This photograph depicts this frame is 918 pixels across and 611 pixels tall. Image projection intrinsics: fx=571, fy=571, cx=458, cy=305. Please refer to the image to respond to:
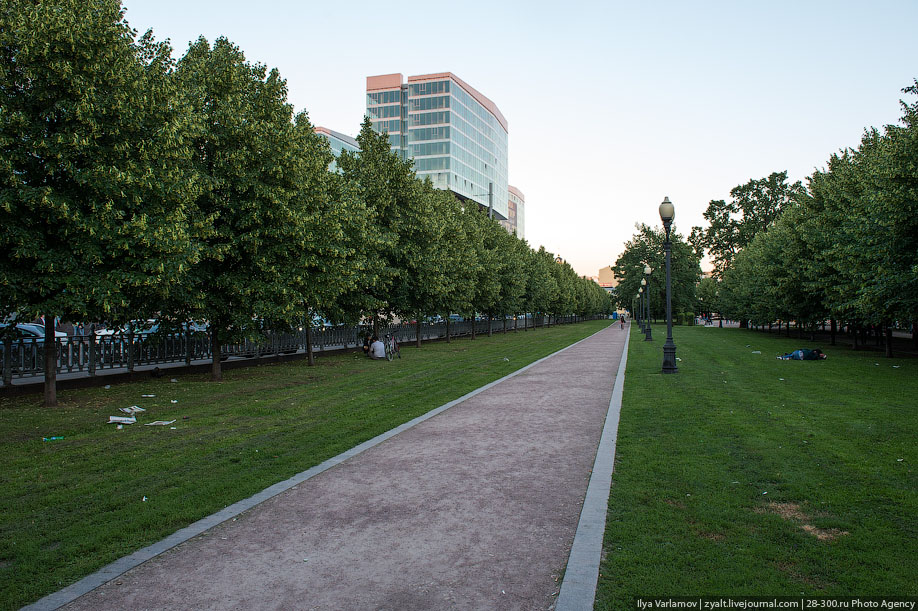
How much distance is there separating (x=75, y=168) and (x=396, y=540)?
403 inches

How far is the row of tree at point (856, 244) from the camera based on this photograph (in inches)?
671

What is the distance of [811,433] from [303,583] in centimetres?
777

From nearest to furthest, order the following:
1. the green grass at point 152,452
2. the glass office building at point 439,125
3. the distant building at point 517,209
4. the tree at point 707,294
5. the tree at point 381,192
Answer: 1. the green grass at point 152,452
2. the tree at point 381,192
3. the glass office building at point 439,125
4. the tree at point 707,294
5. the distant building at point 517,209

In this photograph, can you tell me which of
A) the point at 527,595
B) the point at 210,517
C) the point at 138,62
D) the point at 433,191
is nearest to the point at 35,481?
the point at 210,517

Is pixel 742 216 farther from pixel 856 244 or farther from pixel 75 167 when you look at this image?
pixel 75 167

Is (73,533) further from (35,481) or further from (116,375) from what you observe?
(116,375)

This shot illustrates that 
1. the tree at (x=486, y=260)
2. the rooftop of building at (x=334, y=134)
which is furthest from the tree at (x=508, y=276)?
the rooftop of building at (x=334, y=134)

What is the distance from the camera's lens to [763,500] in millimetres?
5582

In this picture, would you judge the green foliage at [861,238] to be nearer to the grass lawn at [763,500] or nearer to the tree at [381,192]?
the grass lawn at [763,500]

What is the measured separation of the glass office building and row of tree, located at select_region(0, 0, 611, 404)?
76.8 meters

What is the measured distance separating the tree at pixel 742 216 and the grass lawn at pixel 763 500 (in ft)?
276

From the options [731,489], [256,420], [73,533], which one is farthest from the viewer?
[256,420]

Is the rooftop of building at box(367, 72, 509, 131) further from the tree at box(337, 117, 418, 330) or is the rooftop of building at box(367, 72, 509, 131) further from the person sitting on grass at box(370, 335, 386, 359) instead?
the person sitting on grass at box(370, 335, 386, 359)

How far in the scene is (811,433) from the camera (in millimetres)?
8508
